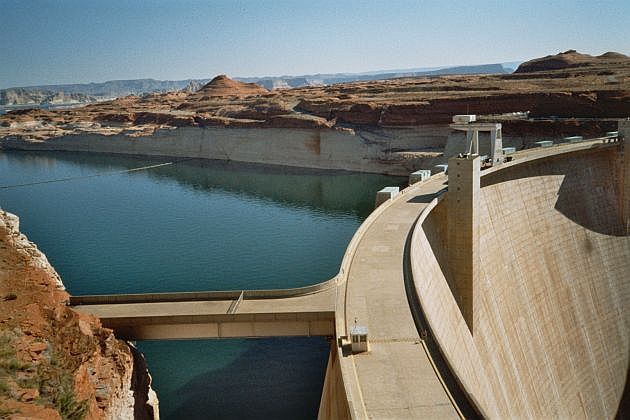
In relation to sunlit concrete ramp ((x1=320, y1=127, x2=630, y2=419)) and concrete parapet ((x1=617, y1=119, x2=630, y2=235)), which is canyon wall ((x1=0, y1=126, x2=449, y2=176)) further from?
sunlit concrete ramp ((x1=320, y1=127, x2=630, y2=419))

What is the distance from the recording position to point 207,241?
3900 cm

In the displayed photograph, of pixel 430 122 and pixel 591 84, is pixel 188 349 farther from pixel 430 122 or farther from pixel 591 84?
pixel 591 84

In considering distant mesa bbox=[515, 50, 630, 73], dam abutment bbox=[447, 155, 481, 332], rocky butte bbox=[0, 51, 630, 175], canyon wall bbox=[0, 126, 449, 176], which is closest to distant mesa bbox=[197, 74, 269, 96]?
rocky butte bbox=[0, 51, 630, 175]

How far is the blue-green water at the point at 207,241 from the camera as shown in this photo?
21.7 meters

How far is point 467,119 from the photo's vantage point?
33.5 metres

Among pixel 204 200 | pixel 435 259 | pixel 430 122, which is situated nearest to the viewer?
pixel 435 259

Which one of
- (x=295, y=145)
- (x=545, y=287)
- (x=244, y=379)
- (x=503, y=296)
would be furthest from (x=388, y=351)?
(x=295, y=145)

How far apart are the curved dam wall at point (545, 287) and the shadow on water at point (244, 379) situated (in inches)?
249

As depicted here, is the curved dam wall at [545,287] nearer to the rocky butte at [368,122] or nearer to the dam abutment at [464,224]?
the dam abutment at [464,224]

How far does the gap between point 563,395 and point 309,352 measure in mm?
10028

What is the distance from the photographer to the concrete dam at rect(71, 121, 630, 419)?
1252 cm

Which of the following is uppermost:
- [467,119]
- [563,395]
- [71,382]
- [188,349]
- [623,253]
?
[467,119]

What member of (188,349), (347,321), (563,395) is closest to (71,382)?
(347,321)

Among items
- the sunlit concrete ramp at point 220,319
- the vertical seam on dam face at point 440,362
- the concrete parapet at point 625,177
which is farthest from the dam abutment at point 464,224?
the concrete parapet at point 625,177
